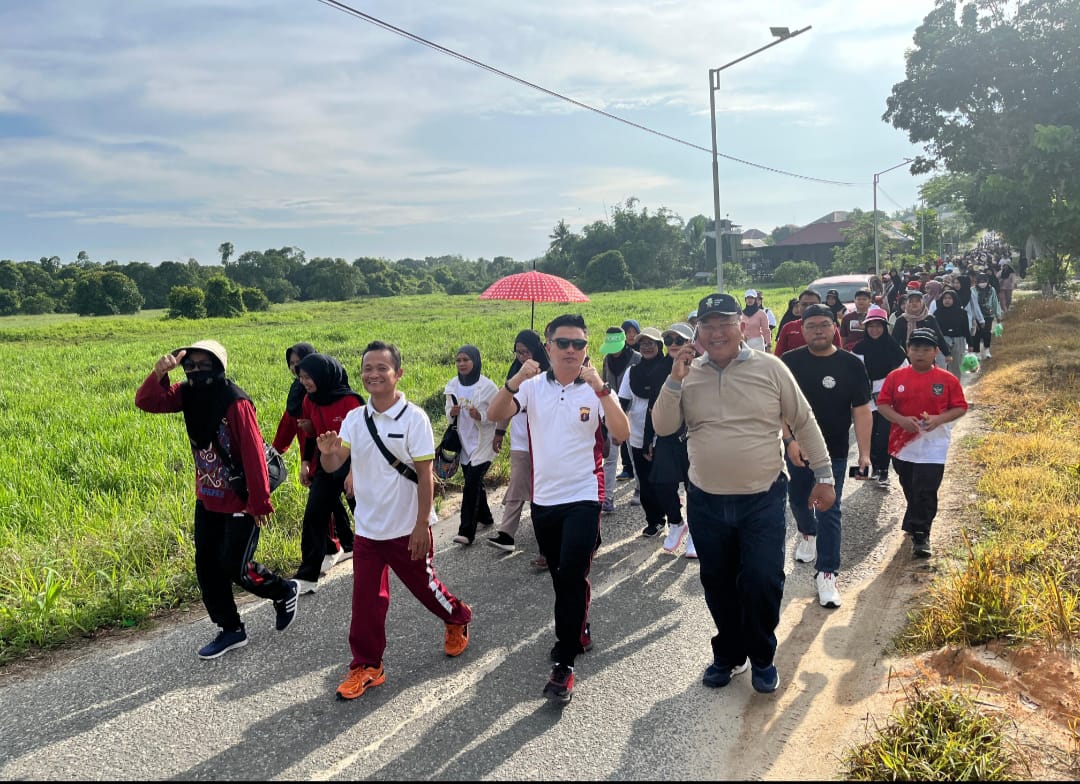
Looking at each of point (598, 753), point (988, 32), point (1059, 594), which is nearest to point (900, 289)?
point (988, 32)

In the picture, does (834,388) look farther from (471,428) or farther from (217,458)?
(217,458)

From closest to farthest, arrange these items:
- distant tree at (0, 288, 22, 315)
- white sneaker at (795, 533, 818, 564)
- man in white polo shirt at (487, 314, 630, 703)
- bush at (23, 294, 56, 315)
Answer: man in white polo shirt at (487, 314, 630, 703) < white sneaker at (795, 533, 818, 564) < distant tree at (0, 288, 22, 315) < bush at (23, 294, 56, 315)

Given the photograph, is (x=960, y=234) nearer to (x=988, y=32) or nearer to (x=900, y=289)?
(x=988, y=32)

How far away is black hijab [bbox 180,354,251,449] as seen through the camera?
4070 millimetres

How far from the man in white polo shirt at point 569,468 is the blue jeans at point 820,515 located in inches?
54.5

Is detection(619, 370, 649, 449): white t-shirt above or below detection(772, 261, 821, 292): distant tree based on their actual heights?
below

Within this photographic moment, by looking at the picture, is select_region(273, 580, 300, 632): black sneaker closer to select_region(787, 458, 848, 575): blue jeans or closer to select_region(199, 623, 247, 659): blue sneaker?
select_region(199, 623, 247, 659): blue sneaker

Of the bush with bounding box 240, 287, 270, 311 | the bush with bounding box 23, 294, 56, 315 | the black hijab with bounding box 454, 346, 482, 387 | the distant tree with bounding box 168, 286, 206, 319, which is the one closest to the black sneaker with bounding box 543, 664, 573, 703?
the black hijab with bounding box 454, 346, 482, 387

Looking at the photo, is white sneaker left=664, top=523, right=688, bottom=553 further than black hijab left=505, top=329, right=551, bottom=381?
Yes

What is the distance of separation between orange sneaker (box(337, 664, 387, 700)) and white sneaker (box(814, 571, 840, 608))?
279cm

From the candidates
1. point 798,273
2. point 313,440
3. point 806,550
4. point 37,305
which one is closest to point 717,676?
point 806,550

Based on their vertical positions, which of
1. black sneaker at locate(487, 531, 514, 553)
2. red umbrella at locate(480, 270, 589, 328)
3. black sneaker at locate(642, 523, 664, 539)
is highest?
red umbrella at locate(480, 270, 589, 328)

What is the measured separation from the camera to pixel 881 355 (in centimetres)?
678

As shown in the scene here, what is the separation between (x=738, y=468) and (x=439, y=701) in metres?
1.92
